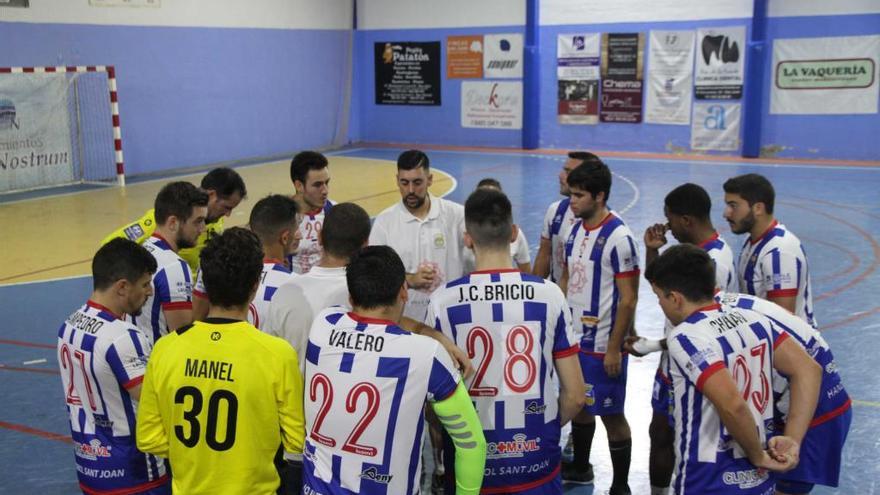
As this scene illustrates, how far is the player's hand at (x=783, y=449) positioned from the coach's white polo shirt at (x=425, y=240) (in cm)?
265

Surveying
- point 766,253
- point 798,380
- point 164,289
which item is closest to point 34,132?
point 164,289

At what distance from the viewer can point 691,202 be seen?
5340 mm

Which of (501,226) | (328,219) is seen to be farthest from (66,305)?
(501,226)

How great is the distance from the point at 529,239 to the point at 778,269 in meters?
8.20

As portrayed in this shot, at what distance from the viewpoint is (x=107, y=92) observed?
20.5 metres

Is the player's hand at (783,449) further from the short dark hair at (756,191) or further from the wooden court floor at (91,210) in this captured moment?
the wooden court floor at (91,210)

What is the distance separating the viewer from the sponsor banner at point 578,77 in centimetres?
2488

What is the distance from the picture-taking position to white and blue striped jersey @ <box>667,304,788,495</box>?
381cm

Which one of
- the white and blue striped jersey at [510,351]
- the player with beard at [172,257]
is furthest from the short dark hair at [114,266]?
the white and blue striped jersey at [510,351]

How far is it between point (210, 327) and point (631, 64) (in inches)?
882

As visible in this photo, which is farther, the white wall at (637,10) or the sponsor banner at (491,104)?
the sponsor banner at (491,104)

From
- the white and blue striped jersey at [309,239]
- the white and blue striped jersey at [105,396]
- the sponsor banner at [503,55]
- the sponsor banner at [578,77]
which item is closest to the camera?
the white and blue striped jersey at [105,396]

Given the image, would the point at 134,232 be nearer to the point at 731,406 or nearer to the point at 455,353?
the point at 455,353

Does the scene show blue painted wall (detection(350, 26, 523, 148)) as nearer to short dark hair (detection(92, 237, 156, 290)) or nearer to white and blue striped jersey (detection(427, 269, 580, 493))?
white and blue striped jersey (detection(427, 269, 580, 493))
